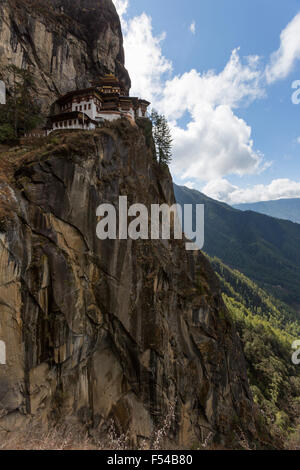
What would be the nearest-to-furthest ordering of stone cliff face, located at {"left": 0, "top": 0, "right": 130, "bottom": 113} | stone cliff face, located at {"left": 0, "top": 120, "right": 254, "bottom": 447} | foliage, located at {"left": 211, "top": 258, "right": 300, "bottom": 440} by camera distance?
stone cliff face, located at {"left": 0, "top": 120, "right": 254, "bottom": 447}
stone cliff face, located at {"left": 0, "top": 0, "right": 130, "bottom": 113}
foliage, located at {"left": 211, "top": 258, "right": 300, "bottom": 440}

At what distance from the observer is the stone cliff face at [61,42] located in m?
32.2

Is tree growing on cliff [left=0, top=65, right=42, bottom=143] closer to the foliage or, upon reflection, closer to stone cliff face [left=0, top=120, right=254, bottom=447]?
stone cliff face [left=0, top=120, right=254, bottom=447]

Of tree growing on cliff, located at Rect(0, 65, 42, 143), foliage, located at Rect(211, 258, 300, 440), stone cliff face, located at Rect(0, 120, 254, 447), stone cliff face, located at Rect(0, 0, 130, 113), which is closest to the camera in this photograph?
stone cliff face, located at Rect(0, 120, 254, 447)

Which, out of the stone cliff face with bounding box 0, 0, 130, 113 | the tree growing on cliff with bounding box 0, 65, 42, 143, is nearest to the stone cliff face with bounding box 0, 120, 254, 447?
the tree growing on cliff with bounding box 0, 65, 42, 143

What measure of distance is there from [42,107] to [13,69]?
216 inches

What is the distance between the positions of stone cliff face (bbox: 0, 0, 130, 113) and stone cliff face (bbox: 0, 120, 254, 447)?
22.1m

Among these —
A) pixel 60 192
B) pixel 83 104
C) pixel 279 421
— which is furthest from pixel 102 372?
pixel 279 421

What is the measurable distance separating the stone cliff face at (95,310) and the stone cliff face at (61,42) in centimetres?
2205

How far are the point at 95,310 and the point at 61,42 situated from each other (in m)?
44.4

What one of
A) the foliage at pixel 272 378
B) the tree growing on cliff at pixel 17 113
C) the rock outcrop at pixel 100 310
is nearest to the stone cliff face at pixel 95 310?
the rock outcrop at pixel 100 310

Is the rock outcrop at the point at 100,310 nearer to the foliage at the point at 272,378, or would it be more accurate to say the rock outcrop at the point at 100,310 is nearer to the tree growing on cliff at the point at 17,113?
the tree growing on cliff at the point at 17,113

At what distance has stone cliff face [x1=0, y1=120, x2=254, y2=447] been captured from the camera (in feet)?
48.5

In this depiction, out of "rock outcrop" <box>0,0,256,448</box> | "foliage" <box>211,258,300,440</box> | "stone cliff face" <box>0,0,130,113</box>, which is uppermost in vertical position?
"stone cliff face" <box>0,0,130,113</box>

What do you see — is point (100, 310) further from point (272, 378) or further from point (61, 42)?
point (272, 378)
